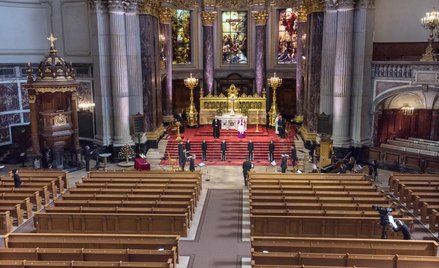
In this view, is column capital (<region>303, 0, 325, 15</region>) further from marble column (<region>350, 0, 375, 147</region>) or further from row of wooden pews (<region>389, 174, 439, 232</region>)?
row of wooden pews (<region>389, 174, 439, 232</region>)

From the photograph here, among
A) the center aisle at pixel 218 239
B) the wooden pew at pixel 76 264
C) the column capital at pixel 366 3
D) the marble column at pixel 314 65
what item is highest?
the column capital at pixel 366 3

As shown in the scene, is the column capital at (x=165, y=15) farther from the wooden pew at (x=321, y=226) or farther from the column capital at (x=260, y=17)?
the wooden pew at (x=321, y=226)

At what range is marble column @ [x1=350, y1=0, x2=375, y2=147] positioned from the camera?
2231cm

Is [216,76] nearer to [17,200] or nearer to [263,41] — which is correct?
[263,41]

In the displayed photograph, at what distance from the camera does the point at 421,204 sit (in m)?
15.0

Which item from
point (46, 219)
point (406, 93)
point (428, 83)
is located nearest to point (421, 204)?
point (428, 83)

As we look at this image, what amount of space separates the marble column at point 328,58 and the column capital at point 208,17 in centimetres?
1051

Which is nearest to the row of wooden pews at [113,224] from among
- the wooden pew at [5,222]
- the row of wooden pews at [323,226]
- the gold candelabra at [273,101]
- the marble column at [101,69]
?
the wooden pew at [5,222]

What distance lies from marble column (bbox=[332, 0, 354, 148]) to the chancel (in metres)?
0.07

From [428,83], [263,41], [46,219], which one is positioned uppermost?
[263,41]

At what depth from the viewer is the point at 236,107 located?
30.5 metres

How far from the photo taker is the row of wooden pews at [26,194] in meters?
14.5

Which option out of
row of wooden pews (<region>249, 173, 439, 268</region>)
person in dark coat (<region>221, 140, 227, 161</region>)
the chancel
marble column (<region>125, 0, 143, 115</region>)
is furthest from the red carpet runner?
row of wooden pews (<region>249, 173, 439, 268</region>)

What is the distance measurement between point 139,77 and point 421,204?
15985 mm
